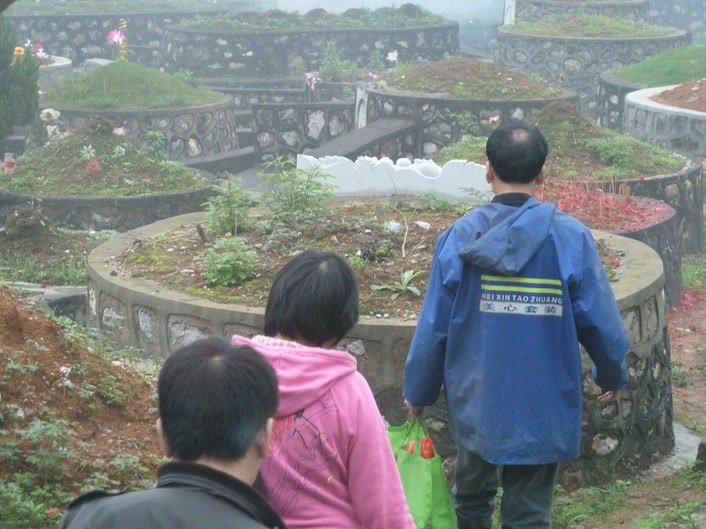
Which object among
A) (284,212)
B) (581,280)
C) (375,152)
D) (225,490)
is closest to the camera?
(225,490)

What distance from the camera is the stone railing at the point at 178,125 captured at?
19.3 meters

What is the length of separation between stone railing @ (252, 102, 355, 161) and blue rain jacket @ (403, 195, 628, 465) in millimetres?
15938

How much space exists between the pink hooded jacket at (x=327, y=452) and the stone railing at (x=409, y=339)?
3.07 meters

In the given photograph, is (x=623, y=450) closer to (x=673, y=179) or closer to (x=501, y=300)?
(x=501, y=300)

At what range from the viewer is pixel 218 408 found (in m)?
2.62

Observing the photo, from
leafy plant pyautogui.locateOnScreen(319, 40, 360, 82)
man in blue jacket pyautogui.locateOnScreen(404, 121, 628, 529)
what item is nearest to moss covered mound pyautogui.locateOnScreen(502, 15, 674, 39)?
leafy plant pyautogui.locateOnScreen(319, 40, 360, 82)

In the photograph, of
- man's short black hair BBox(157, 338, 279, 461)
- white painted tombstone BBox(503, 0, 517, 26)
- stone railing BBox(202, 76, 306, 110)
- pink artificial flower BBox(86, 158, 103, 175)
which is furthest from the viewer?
white painted tombstone BBox(503, 0, 517, 26)

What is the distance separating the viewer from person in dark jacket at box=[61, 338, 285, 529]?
241 centimetres

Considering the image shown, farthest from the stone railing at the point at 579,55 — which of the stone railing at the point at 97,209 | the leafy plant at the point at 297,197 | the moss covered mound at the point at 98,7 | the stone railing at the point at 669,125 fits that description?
the leafy plant at the point at 297,197

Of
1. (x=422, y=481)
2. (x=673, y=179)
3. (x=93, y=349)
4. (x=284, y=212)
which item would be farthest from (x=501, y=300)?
(x=673, y=179)

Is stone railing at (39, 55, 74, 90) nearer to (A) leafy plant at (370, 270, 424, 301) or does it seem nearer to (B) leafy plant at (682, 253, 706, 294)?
(B) leafy plant at (682, 253, 706, 294)

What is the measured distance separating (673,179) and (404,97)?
5.56m

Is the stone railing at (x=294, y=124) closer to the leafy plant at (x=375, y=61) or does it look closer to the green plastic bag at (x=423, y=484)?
the leafy plant at (x=375, y=61)

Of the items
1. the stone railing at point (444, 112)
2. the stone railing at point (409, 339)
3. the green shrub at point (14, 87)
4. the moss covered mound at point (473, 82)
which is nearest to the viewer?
the stone railing at point (409, 339)
